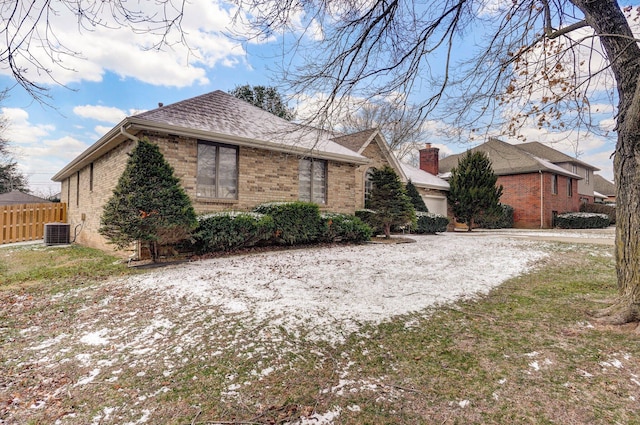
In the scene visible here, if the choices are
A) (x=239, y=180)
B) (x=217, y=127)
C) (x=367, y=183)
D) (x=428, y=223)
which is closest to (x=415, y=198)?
(x=428, y=223)

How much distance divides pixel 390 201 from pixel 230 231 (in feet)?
21.3

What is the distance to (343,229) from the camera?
11.2 meters

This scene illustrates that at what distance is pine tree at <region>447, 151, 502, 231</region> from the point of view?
62.0 ft

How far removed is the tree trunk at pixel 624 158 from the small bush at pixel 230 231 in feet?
23.8

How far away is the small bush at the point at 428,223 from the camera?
1594 centimetres

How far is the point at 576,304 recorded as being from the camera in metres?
4.57

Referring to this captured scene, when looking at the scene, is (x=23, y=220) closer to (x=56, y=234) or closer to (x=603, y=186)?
(x=56, y=234)

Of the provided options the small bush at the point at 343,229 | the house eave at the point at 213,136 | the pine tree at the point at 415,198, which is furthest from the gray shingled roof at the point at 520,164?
the house eave at the point at 213,136

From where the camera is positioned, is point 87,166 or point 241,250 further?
point 87,166

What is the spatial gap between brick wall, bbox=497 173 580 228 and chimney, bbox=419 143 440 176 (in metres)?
4.96

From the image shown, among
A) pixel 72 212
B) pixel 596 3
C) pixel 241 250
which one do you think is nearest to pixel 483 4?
pixel 596 3

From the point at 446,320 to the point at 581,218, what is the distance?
985 inches

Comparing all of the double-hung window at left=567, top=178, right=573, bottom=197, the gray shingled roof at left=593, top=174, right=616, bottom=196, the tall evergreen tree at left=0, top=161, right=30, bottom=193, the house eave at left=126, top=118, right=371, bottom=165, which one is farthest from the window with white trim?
the gray shingled roof at left=593, top=174, right=616, bottom=196

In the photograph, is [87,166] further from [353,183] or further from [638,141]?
[638,141]
